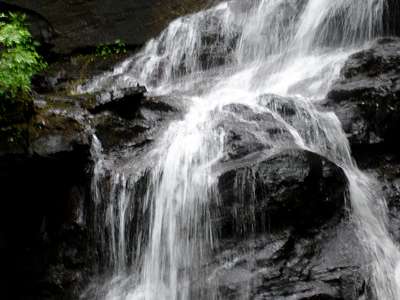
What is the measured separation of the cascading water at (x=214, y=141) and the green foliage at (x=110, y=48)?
1.43m

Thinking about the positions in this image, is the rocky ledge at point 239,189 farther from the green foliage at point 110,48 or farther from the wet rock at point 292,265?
the green foliage at point 110,48

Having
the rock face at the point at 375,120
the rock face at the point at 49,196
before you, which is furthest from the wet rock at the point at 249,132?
the rock face at the point at 49,196

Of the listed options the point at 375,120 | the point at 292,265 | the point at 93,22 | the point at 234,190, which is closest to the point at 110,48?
the point at 93,22

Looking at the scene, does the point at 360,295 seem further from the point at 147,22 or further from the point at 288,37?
the point at 147,22

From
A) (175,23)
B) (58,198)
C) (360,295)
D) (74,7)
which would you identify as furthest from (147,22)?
(360,295)

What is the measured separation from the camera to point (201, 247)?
11.6 ft

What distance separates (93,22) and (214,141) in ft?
20.8

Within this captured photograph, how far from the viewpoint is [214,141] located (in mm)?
4258

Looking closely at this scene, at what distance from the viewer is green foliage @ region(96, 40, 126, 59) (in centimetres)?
853

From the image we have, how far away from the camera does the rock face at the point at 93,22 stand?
8438 mm

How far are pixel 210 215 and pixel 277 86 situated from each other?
322 cm

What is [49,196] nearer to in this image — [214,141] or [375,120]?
[214,141]

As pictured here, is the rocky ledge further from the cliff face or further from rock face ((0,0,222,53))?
rock face ((0,0,222,53))

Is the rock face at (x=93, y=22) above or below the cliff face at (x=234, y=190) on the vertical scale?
above
